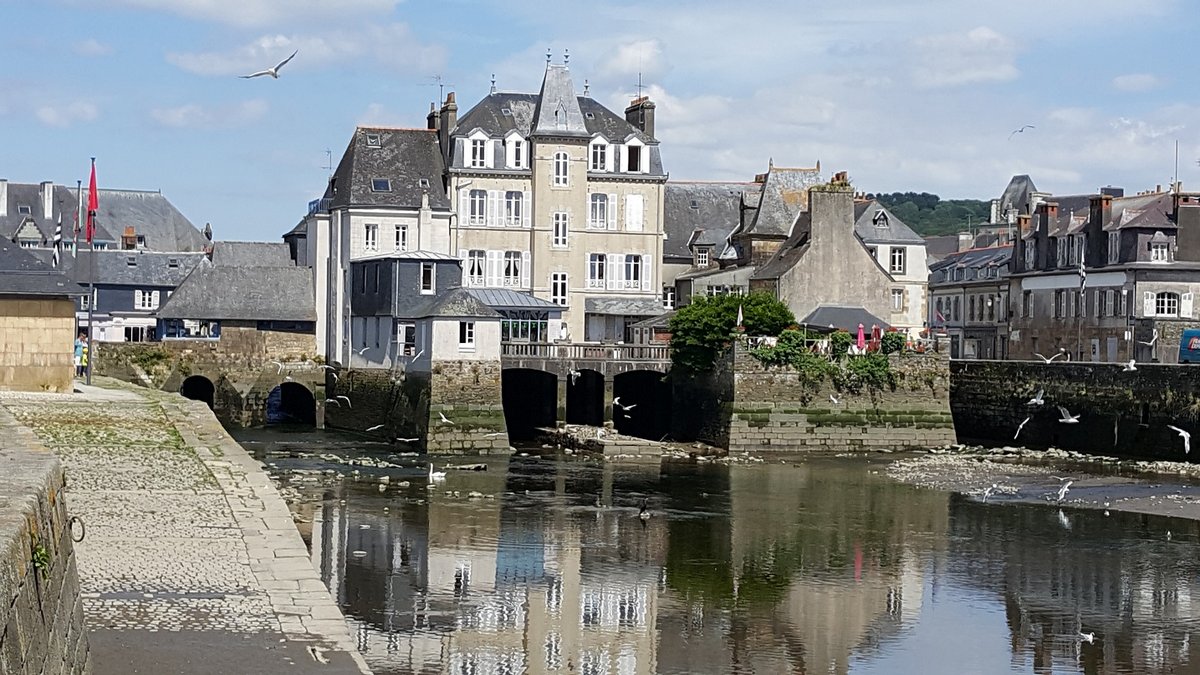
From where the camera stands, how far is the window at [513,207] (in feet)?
184

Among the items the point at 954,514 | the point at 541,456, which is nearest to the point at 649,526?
the point at 954,514

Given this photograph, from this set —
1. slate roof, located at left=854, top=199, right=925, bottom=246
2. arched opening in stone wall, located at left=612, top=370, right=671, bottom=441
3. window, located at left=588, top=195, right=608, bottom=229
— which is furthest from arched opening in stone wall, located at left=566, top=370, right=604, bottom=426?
slate roof, located at left=854, top=199, right=925, bottom=246

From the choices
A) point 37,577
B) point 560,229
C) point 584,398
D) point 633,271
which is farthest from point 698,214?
point 37,577

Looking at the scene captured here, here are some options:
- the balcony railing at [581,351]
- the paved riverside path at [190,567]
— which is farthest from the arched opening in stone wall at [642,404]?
the paved riverside path at [190,567]

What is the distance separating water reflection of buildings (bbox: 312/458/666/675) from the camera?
1786cm

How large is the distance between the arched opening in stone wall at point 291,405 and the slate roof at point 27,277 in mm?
19436

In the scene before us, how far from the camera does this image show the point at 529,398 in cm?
5312

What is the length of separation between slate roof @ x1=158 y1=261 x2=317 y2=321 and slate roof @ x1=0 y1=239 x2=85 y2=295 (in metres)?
21.2

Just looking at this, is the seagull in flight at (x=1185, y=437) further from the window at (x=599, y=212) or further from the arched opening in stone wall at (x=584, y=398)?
the window at (x=599, y=212)

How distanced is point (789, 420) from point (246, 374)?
2015 centimetres

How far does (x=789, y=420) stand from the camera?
44.1m

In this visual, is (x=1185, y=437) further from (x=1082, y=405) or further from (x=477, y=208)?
(x=477, y=208)

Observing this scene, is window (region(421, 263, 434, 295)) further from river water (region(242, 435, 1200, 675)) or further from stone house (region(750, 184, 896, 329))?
river water (region(242, 435, 1200, 675))

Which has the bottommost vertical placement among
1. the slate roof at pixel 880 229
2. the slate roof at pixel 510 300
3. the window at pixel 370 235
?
the slate roof at pixel 510 300
